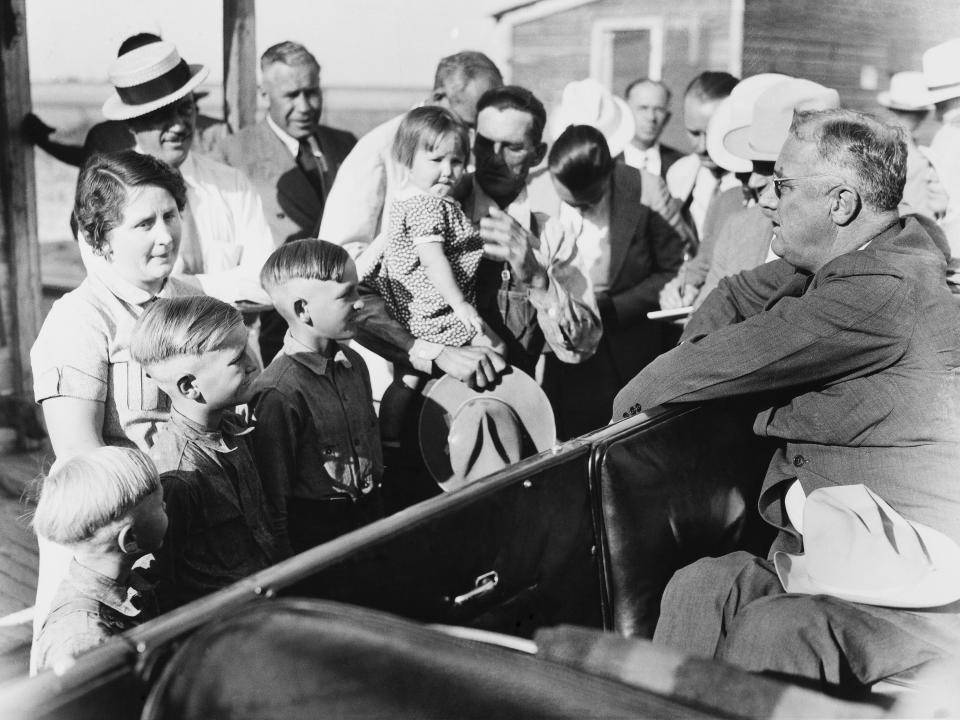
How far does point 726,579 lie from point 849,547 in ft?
1.00

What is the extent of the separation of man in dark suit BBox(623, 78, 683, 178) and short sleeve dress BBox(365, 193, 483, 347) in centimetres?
308

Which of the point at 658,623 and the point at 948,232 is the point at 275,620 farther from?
the point at 948,232

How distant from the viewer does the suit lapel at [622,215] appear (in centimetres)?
A: 459

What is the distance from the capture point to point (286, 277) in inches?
123

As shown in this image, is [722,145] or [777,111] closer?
[777,111]

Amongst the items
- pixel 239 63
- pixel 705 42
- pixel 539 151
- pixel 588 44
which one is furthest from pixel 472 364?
pixel 588 44

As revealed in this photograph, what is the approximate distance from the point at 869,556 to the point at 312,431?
1549mm

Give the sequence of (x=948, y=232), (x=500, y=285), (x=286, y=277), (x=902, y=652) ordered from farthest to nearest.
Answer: (x=948, y=232) → (x=500, y=285) → (x=286, y=277) → (x=902, y=652)

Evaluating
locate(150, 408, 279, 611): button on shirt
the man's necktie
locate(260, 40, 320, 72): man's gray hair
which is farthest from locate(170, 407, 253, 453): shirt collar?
locate(260, 40, 320, 72): man's gray hair

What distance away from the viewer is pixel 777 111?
12.4 feet

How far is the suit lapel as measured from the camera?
4594 mm

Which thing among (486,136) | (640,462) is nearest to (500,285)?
(486,136)

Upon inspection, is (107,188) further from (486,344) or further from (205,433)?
(486,344)

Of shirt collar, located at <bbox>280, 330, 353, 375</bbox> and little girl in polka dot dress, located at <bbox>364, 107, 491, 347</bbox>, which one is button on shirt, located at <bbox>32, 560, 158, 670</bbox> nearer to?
shirt collar, located at <bbox>280, 330, 353, 375</bbox>
